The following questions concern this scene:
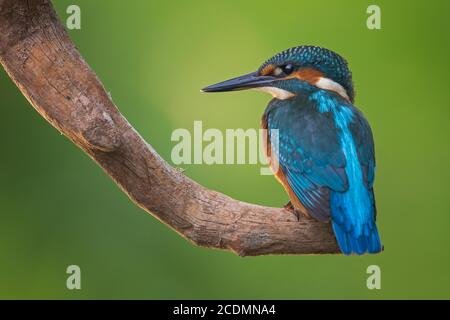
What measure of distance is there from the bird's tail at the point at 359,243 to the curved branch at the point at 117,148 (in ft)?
0.59

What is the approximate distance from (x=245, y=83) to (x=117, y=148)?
0.74 metres

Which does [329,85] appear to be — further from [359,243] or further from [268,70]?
[359,243]

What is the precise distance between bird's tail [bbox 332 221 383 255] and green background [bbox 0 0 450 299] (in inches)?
39.1

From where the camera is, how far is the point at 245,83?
8.54ft

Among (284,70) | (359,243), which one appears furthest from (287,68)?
(359,243)

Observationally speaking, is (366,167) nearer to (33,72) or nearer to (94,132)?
(94,132)

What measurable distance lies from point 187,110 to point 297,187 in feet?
3.27

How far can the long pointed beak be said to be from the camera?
2.58 metres

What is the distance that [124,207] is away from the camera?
10.8 ft

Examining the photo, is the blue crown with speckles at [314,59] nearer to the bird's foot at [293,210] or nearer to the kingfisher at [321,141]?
the kingfisher at [321,141]

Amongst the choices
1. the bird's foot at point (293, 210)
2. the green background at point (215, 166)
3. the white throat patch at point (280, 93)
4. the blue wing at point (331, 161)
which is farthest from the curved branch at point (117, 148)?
the green background at point (215, 166)

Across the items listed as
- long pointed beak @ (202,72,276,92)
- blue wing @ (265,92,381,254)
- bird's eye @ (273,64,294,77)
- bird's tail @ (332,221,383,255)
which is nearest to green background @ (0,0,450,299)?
long pointed beak @ (202,72,276,92)
